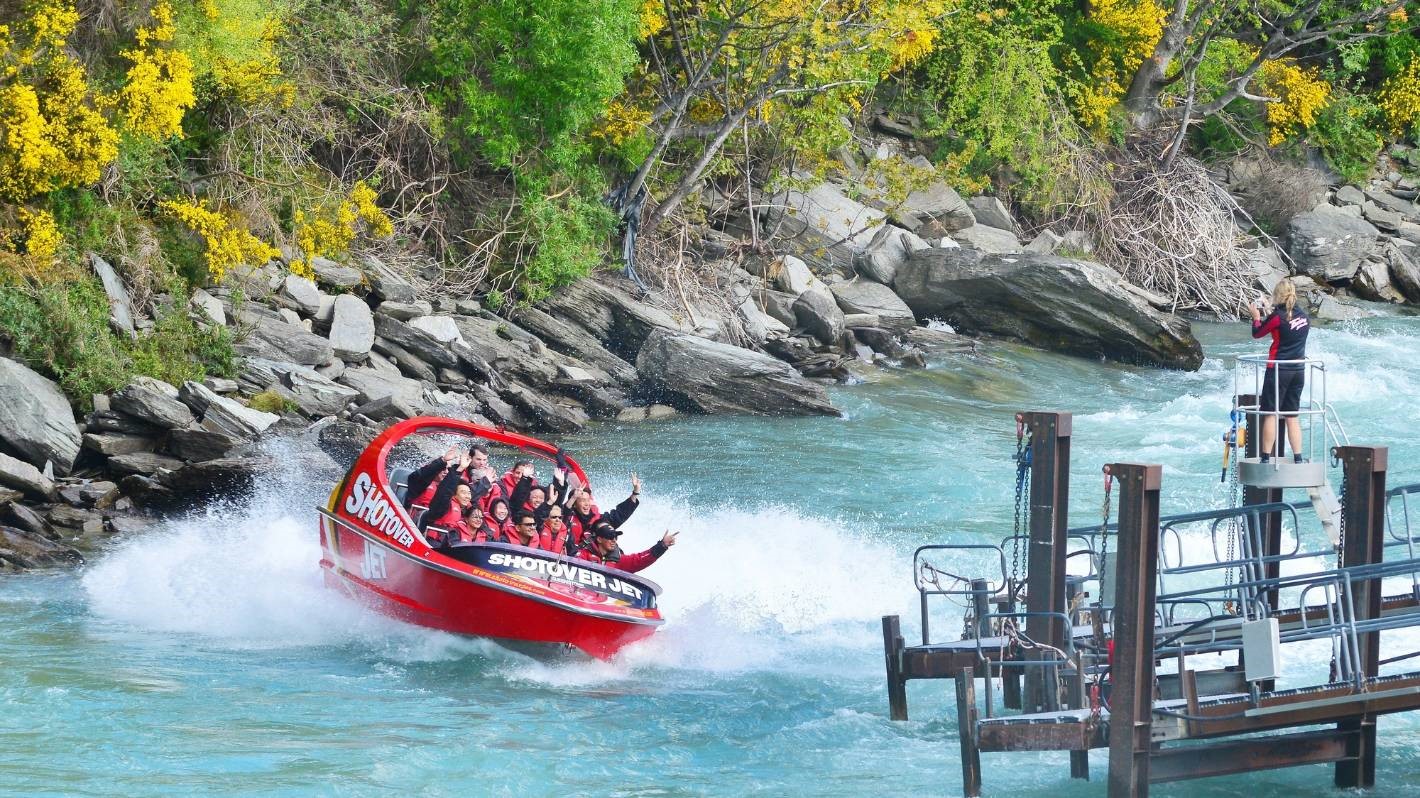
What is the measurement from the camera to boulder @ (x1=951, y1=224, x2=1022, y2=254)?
29766 millimetres

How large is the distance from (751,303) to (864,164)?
24.6 ft

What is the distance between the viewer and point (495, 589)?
1112 centimetres

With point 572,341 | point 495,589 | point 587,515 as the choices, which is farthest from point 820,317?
point 495,589

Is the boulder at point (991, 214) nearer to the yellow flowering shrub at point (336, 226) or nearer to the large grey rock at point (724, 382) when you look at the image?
the large grey rock at point (724, 382)

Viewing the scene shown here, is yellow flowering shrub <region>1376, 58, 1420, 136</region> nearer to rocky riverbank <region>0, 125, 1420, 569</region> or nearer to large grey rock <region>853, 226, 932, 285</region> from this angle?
rocky riverbank <region>0, 125, 1420, 569</region>

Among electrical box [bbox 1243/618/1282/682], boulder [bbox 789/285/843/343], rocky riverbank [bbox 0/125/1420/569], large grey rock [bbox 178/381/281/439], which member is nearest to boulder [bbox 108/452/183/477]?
rocky riverbank [bbox 0/125/1420/569]

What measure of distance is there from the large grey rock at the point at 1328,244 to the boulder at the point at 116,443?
27285mm

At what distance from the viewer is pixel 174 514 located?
49.4ft

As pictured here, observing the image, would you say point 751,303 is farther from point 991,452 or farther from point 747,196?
point 991,452

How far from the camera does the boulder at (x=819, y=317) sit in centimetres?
2562

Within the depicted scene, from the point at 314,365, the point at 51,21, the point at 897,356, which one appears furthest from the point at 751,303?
the point at 51,21

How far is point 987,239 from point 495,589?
21126 mm

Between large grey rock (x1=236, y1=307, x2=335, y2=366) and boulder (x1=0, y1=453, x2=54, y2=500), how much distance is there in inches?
157

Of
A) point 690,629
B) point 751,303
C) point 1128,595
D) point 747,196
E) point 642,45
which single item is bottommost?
point 690,629
